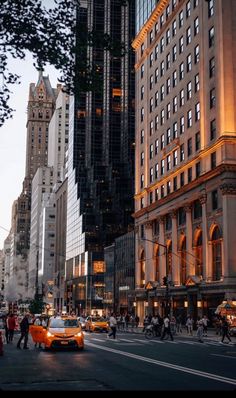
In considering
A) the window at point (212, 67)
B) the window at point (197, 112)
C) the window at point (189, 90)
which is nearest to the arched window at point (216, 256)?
the window at point (197, 112)

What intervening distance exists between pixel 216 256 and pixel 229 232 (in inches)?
161

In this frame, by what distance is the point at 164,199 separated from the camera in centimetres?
6838

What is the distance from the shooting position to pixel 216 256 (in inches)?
2125

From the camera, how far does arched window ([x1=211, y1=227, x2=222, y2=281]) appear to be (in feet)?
174

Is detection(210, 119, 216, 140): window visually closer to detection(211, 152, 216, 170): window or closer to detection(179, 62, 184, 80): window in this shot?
detection(211, 152, 216, 170): window

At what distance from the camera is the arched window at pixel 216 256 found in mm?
53125

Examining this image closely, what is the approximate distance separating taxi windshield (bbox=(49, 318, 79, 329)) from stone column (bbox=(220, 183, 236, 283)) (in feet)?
84.0

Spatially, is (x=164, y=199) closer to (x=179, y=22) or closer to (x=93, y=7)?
(x=179, y=22)

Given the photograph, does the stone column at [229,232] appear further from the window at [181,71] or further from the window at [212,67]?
the window at [181,71]

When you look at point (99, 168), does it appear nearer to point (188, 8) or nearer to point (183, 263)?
point (188, 8)

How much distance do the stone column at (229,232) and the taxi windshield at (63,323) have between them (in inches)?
1008

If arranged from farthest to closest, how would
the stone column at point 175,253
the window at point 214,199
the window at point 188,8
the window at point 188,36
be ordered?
the window at point 188,8
the window at point 188,36
the stone column at point 175,253
the window at point 214,199

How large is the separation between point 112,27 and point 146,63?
7582 cm

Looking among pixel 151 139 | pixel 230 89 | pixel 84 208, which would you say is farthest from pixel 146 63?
pixel 84 208
